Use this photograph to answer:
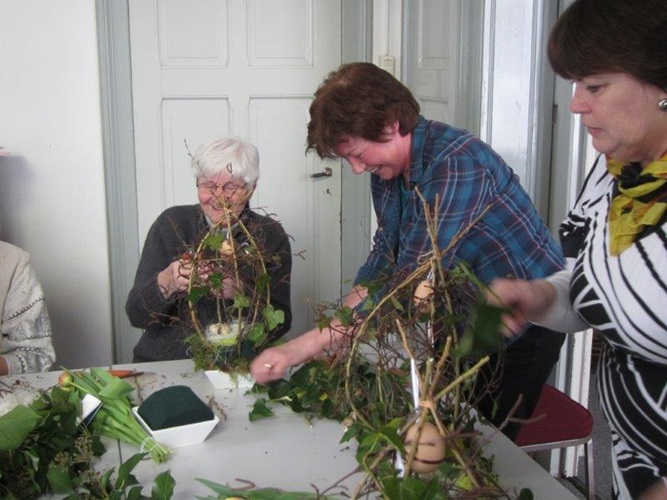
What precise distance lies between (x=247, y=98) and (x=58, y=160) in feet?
2.72

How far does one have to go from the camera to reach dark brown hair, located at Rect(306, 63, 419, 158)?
1907 mm

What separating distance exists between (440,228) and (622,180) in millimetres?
526

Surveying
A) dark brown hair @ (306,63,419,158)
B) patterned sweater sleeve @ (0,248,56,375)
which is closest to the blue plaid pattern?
dark brown hair @ (306,63,419,158)

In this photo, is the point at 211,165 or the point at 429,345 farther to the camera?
the point at 211,165

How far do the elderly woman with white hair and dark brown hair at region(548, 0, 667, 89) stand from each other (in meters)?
1.12

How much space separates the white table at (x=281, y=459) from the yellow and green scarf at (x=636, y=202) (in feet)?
1.34

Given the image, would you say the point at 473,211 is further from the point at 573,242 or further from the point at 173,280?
the point at 173,280

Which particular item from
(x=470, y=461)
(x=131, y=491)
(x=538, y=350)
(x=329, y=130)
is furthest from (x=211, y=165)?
(x=470, y=461)

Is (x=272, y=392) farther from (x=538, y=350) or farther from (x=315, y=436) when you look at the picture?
(x=538, y=350)

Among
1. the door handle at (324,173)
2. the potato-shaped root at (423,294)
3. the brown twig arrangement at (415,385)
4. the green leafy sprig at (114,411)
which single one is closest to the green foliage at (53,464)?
the green leafy sprig at (114,411)

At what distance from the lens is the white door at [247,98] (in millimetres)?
3424

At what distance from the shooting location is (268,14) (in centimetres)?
356

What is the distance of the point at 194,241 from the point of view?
2279 millimetres

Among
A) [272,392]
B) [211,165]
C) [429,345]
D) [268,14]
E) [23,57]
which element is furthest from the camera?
[268,14]
